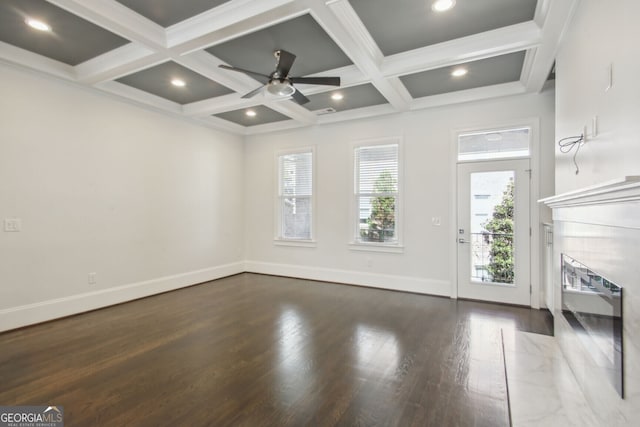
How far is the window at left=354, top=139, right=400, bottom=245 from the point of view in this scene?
523 centimetres

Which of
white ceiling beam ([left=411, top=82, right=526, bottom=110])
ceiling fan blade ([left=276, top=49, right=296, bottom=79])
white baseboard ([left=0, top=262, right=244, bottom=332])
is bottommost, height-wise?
white baseboard ([left=0, top=262, right=244, bottom=332])

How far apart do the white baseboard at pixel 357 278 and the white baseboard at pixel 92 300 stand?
44.2 inches

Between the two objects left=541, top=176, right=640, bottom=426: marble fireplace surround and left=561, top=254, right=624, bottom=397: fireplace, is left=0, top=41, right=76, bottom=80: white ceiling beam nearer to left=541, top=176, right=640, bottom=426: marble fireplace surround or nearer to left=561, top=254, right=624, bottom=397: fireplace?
left=541, top=176, right=640, bottom=426: marble fireplace surround

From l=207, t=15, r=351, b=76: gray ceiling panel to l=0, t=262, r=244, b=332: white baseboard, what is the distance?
3.50 m

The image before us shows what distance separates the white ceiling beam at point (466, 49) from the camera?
3006 mm

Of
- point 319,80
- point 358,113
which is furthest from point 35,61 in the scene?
point 358,113

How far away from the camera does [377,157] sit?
212 inches

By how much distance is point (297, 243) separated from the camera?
6.11 metres

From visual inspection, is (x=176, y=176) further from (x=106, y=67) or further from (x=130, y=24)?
(x=130, y=24)

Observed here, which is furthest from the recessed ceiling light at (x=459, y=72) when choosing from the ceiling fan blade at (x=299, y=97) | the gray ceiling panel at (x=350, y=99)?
the ceiling fan blade at (x=299, y=97)

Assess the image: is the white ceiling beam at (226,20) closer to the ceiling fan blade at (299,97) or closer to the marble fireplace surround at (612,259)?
the ceiling fan blade at (299,97)

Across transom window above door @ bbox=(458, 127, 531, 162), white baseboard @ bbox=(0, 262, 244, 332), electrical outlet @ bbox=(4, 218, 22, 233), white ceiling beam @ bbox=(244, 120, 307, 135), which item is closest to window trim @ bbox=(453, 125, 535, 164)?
transom window above door @ bbox=(458, 127, 531, 162)

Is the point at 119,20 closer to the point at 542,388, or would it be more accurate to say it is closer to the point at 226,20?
the point at 226,20

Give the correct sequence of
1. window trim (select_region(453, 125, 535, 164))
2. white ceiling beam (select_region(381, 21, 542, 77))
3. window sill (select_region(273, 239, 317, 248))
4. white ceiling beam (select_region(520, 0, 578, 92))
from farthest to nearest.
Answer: window sill (select_region(273, 239, 317, 248))
window trim (select_region(453, 125, 535, 164))
white ceiling beam (select_region(381, 21, 542, 77))
white ceiling beam (select_region(520, 0, 578, 92))
